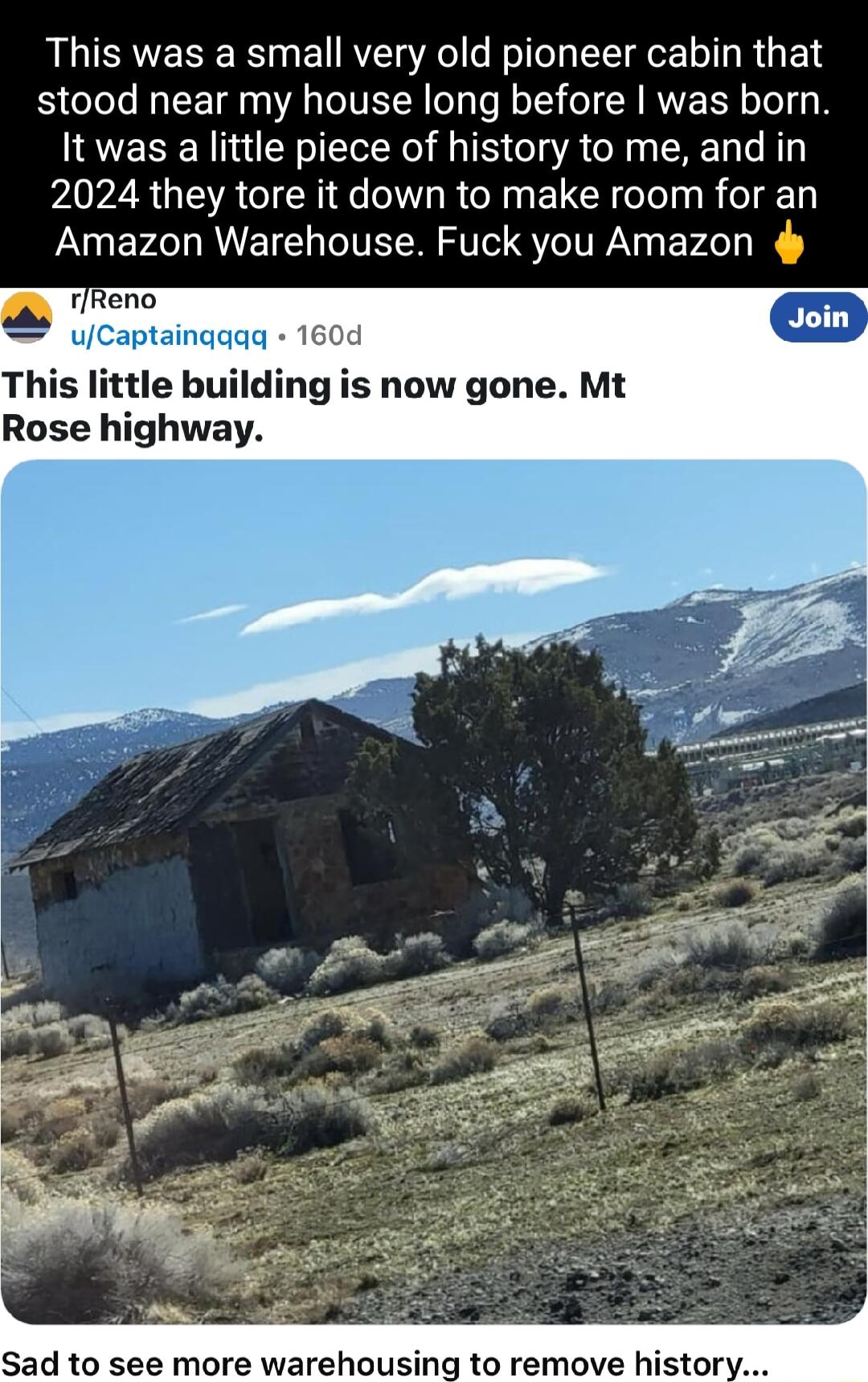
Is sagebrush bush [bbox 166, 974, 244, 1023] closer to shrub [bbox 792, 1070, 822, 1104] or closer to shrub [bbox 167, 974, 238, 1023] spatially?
shrub [bbox 167, 974, 238, 1023]

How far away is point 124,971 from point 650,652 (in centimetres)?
12007

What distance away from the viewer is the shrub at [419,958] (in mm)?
19859

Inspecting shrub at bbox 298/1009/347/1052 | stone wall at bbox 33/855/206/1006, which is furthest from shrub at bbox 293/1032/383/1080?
stone wall at bbox 33/855/206/1006

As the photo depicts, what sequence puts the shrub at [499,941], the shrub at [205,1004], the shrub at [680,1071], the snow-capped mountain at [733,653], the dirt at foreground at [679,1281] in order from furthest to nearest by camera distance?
the snow-capped mountain at [733,653] < the shrub at [499,941] < the shrub at [205,1004] < the shrub at [680,1071] < the dirt at foreground at [679,1281]

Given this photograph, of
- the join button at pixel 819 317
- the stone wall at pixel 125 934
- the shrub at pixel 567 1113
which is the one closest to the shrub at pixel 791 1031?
the shrub at pixel 567 1113

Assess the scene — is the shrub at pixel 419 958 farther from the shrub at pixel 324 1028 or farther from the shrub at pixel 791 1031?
the shrub at pixel 791 1031

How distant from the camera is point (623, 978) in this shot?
14922mm

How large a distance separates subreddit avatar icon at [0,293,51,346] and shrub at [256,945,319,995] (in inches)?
582

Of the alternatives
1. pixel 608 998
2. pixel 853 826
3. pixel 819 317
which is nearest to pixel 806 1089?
pixel 819 317

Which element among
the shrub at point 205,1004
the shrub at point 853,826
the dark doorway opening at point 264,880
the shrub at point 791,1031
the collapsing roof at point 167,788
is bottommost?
the shrub at point 205,1004

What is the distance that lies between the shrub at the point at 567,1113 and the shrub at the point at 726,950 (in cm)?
498

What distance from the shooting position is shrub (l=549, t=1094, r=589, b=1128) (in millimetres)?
9312
